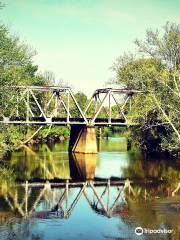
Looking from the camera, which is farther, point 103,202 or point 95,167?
point 95,167

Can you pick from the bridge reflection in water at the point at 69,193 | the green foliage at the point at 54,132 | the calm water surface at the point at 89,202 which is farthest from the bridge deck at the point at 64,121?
the green foliage at the point at 54,132

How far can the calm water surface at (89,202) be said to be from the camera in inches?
897

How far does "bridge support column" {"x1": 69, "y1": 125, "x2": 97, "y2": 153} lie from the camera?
73.1 m

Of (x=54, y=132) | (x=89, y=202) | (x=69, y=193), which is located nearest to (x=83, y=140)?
(x=54, y=132)

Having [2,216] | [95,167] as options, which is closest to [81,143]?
[95,167]

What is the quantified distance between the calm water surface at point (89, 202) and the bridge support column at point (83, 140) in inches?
795

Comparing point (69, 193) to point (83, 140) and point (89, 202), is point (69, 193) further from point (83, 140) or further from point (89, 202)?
point (83, 140)

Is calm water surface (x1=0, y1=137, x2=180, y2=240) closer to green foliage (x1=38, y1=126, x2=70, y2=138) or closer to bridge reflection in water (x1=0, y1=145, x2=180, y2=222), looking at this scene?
bridge reflection in water (x1=0, y1=145, x2=180, y2=222)

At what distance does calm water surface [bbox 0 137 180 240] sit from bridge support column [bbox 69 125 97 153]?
20.2 metres

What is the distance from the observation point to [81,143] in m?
75.8

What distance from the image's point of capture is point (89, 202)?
3094 centimetres

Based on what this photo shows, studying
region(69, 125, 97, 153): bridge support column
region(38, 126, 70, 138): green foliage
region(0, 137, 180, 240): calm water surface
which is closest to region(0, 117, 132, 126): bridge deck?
region(69, 125, 97, 153): bridge support column

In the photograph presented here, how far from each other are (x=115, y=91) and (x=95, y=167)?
2327 cm

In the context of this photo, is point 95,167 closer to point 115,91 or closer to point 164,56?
point 164,56
